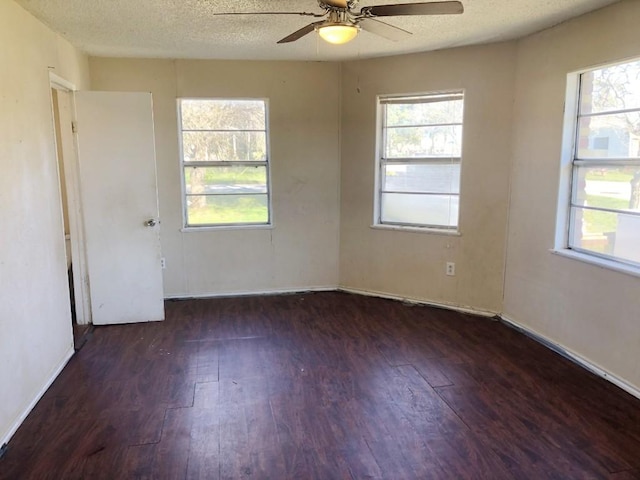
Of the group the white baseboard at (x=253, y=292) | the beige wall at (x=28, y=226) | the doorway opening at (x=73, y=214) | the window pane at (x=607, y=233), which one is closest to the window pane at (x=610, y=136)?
→ the window pane at (x=607, y=233)

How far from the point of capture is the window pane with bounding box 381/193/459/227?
433cm

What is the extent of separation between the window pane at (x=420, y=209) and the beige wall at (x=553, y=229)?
0.57 metres

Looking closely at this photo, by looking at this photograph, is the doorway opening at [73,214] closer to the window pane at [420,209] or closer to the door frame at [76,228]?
the door frame at [76,228]

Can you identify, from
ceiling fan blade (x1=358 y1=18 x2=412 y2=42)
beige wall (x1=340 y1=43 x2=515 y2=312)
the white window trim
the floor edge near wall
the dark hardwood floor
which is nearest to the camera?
the dark hardwood floor

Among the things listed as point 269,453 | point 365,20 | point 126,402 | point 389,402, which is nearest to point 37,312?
point 126,402

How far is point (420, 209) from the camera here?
4.51 meters

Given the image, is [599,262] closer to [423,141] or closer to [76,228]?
[423,141]

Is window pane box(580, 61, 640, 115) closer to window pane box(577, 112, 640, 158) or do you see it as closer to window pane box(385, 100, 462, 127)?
window pane box(577, 112, 640, 158)

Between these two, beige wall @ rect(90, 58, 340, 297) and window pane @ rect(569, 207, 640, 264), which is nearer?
window pane @ rect(569, 207, 640, 264)

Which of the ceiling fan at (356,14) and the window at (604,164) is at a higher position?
the ceiling fan at (356,14)

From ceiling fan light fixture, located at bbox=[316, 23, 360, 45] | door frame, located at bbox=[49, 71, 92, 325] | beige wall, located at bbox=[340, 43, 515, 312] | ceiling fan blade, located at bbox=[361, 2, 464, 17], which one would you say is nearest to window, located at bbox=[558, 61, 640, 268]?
beige wall, located at bbox=[340, 43, 515, 312]

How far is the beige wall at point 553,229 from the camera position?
9.36ft

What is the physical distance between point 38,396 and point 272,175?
2.81 meters

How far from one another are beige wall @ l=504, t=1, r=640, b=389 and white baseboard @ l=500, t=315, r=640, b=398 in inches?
1.2
